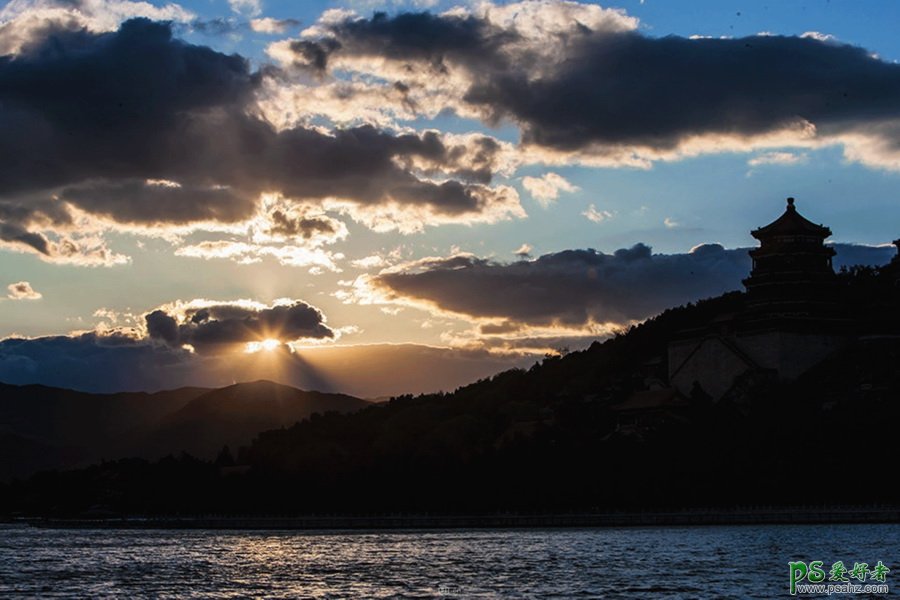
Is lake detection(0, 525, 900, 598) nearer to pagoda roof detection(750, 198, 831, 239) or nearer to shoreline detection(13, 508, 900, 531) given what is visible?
shoreline detection(13, 508, 900, 531)

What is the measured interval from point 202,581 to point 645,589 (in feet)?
97.8

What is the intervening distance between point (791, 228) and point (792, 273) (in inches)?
223

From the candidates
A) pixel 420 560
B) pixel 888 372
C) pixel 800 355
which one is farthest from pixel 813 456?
pixel 420 560

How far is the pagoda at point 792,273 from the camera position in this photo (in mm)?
185375

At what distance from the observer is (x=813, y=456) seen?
145000mm

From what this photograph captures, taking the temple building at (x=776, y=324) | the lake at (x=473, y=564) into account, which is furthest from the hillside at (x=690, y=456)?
the lake at (x=473, y=564)

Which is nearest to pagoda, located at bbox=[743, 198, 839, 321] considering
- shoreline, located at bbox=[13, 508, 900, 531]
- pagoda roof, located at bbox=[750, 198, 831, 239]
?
pagoda roof, located at bbox=[750, 198, 831, 239]

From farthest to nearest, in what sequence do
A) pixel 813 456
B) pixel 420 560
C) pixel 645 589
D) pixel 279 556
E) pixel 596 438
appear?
pixel 596 438, pixel 813 456, pixel 279 556, pixel 420 560, pixel 645 589

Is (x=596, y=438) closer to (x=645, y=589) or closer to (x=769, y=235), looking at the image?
(x=769, y=235)

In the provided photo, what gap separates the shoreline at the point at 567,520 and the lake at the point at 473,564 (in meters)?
1.12

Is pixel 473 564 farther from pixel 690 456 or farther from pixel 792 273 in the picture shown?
pixel 792 273

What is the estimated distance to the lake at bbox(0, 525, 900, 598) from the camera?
86312 mm

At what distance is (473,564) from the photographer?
106 m

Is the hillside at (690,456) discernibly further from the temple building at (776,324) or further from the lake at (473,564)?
the lake at (473,564)
